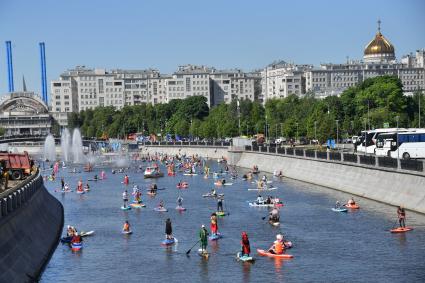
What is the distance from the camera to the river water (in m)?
49.0

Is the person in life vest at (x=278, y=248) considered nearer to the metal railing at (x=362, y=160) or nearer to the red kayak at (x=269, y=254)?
the red kayak at (x=269, y=254)

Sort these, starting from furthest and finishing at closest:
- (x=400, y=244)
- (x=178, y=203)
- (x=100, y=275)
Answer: (x=178, y=203) < (x=400, y=244) < (x=100, y=275)

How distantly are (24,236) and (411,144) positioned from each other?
49.0 meters

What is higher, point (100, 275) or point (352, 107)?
point (352, 107)

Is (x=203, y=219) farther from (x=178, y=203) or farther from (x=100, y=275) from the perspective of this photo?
(x=100, y=275)

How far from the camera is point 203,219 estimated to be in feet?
242

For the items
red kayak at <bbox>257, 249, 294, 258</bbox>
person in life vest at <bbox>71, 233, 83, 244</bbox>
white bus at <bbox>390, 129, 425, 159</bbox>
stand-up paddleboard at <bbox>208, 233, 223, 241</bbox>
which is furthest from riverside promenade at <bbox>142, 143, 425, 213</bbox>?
person in life vest at <bbox>71, 233, 83, 244</bbox>

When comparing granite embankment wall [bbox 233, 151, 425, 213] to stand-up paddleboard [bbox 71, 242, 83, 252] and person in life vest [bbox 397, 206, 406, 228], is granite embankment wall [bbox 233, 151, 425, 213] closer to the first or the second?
person in life vest [bbox 397, 206, 406, 228]

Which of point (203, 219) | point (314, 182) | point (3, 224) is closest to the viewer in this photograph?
point (3, 224)

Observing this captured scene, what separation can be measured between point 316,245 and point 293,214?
17.1 metres

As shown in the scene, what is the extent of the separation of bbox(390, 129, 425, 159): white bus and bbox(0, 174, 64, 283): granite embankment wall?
37715 mm

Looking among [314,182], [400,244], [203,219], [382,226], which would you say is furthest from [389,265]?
[314,182]

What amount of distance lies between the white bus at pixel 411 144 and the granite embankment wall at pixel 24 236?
3771 cm

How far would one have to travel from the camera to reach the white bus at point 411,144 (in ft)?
286
